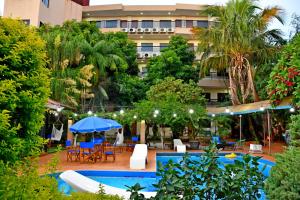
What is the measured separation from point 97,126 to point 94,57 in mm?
9949

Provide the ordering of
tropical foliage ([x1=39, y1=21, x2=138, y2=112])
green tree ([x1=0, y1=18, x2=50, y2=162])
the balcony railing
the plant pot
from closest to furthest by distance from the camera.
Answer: green tree ([x1=0, y1=18, x2=50, y2=162]) < the plant pot < tropical foliage ([x1=39, y1=21, x2=138, y2=112]) < the balcony railing

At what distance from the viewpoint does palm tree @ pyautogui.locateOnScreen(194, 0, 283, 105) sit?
685 inches

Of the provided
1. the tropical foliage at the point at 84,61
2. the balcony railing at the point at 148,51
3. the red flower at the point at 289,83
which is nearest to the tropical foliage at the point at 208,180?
the red flower at the point at 289,83

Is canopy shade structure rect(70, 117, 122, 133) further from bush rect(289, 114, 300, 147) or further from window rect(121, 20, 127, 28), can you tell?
window rect(121, 20, 127, 28)

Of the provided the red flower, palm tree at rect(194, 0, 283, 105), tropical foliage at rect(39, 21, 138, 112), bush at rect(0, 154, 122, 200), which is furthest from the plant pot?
bush at rect(0, 154, 122, 200)

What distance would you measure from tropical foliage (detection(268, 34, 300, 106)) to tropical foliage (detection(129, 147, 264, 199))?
4260 millimetres

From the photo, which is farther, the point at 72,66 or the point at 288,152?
the point at 72,66

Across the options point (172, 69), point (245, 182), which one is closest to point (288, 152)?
point (245, 182)

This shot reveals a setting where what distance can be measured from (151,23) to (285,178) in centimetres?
3068

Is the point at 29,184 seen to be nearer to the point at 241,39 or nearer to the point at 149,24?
the point at 241,39

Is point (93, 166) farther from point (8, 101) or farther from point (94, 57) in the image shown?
point (94, 57)

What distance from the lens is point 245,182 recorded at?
2.78 metres

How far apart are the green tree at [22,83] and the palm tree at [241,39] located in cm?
1518

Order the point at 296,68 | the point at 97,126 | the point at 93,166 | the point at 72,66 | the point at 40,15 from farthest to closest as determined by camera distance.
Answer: the point at 40,15 → the point at 72,66 → the point at 97,126 → the point at 93,166 → the point at 296,68
